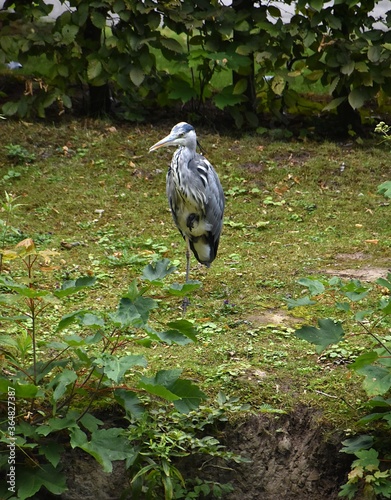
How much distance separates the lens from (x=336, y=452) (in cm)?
468

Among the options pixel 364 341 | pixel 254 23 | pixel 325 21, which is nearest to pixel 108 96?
pixel 254 23

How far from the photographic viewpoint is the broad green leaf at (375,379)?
165 inches

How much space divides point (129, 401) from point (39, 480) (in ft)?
1.86

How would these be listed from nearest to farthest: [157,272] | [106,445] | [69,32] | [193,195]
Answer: [106,445] < [157,272] < [193,195] < [69,32]

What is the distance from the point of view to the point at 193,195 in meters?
6.39

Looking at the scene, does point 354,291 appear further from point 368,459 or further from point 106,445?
point 106,445

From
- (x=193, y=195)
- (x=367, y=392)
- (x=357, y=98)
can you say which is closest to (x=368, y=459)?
(x=367, y=392)

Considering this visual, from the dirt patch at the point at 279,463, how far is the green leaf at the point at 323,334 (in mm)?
670

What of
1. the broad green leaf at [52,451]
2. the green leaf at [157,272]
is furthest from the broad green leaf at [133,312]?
the broad green leaf at [52,451]

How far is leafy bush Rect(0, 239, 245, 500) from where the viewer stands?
406 centimetres

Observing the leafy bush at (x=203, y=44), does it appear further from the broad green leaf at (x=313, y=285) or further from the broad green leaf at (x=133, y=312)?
the broad green leaf at (x=133, y=312)

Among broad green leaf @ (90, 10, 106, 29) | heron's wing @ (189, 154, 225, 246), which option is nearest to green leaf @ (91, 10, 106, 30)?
broad green leaf @ (90, 10, 106, 29)

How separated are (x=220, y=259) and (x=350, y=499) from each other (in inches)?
120

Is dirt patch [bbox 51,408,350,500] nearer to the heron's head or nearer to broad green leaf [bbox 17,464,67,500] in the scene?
broad green leaf [bbox 17,464,67,500]
